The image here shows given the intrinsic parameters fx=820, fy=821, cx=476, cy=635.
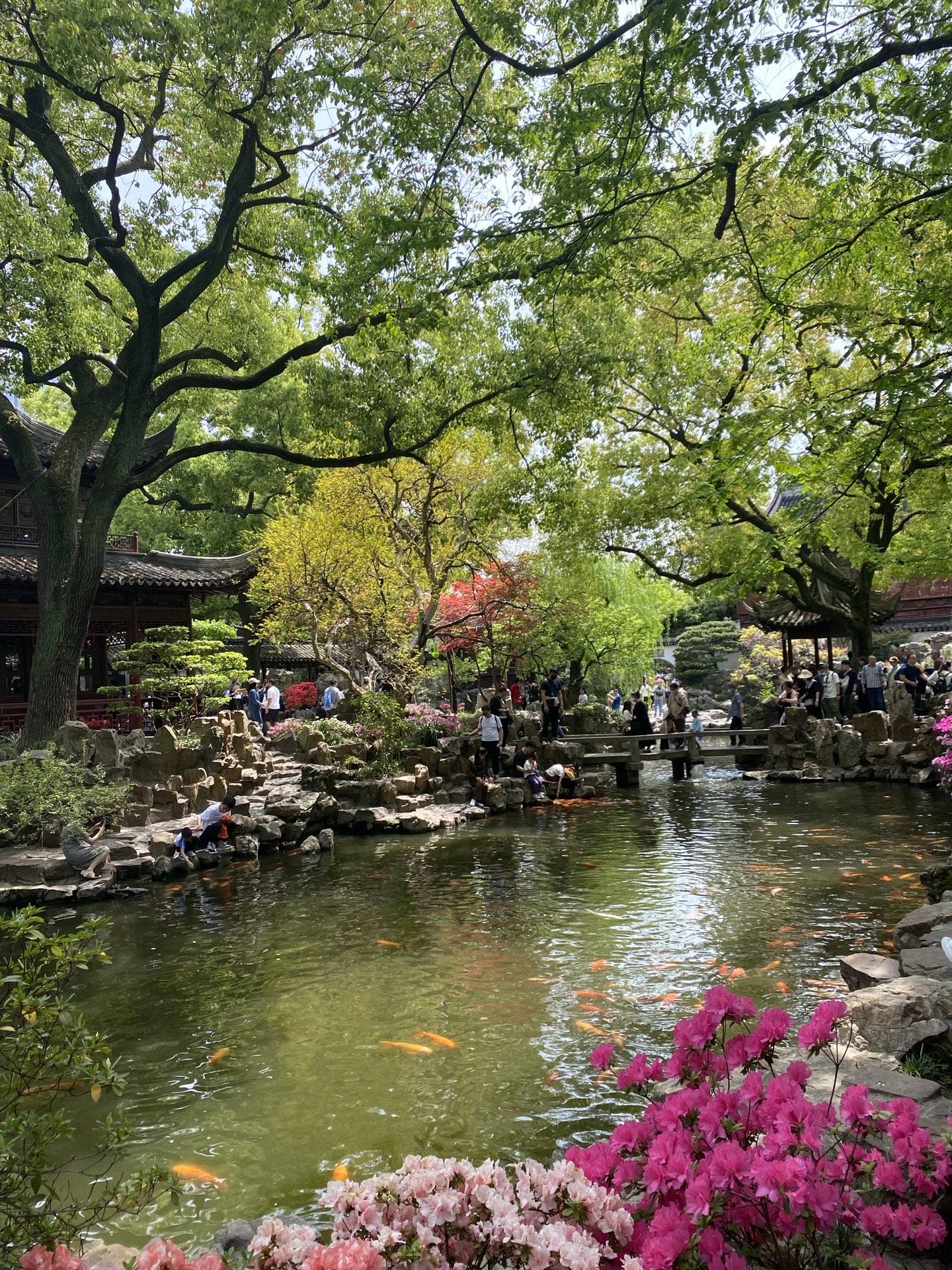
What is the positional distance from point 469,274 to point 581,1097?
5.39 m

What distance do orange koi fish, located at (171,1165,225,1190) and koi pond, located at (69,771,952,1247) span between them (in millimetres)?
28

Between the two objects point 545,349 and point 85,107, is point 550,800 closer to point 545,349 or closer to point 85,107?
point 545,349

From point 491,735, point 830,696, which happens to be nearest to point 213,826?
point 491,735

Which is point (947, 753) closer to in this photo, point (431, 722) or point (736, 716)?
Answer: point (431, 722)

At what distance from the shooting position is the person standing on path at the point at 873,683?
57.0ft

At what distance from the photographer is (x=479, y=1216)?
207 centimetres

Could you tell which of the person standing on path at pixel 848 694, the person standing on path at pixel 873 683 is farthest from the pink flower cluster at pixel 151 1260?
the person standing on path at pixel 848 694

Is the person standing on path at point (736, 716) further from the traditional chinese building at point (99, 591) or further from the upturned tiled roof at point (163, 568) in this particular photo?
the traditional chinese building at point (99, 591)

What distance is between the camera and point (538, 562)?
871 inches

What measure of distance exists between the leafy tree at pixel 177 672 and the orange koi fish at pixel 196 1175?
1373 cm

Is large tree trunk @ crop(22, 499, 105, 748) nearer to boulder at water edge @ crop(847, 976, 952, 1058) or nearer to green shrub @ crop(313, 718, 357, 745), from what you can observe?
green shrub @ crop(313, 718, 357, 745)

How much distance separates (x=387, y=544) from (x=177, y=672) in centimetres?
593

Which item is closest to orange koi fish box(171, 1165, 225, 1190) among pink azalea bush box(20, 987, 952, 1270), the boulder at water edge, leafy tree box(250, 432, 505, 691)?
pink azalea bush box(20, 987, 952, 1270)

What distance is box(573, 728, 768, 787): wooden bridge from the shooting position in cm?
1761
